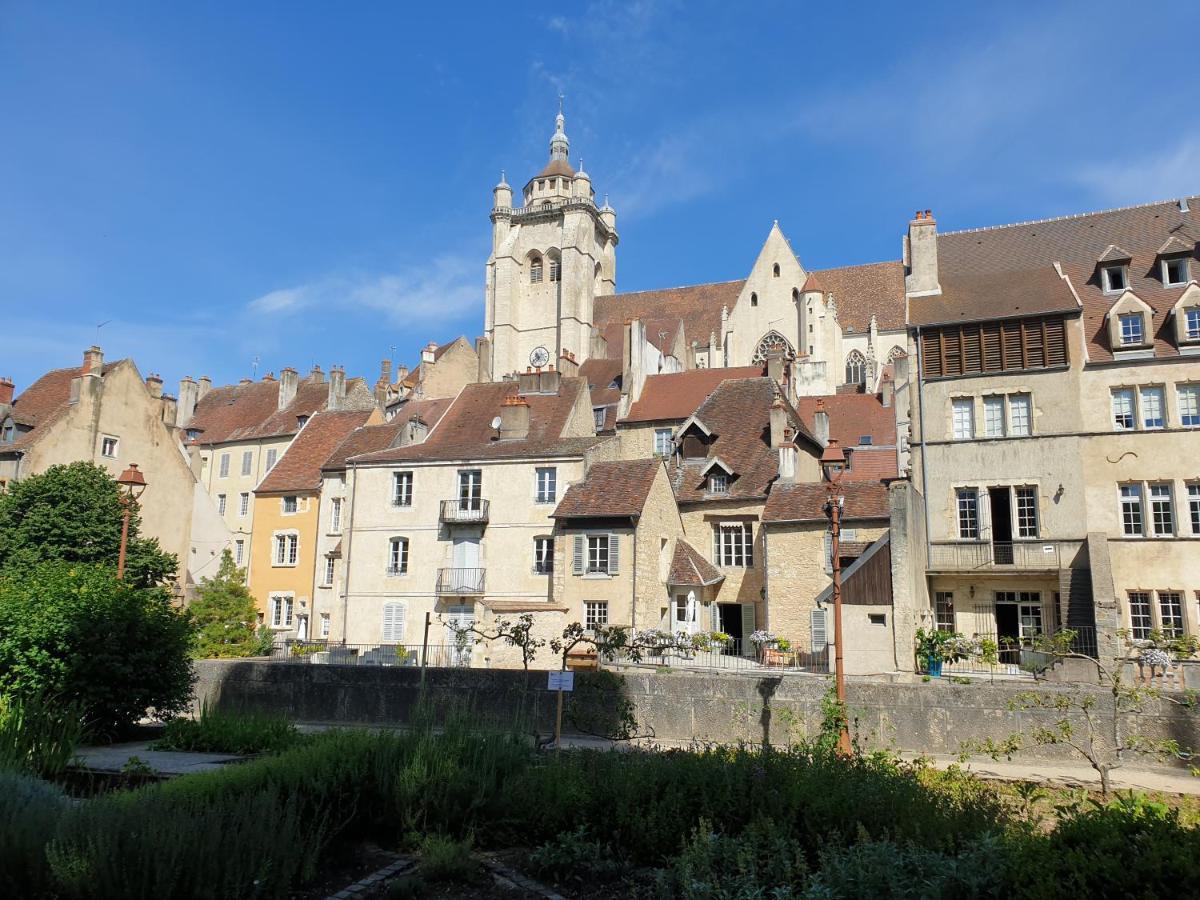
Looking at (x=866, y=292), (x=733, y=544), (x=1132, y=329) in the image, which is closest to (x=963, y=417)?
(x=1132, y=329)

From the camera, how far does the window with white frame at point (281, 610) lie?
37.9m

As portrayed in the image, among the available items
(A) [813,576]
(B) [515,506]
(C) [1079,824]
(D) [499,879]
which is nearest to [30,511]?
(B) [515,506]

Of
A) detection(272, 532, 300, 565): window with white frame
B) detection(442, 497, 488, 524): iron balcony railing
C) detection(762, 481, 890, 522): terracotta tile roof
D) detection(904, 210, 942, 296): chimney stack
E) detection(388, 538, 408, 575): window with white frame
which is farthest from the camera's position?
detection(272, 532, 300, 565): window with white frame

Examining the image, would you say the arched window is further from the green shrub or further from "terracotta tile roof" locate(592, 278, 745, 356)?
the green shrub

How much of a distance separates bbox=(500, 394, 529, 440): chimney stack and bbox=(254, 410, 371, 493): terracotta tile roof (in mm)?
9731

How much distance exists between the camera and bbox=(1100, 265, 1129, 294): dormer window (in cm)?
3003

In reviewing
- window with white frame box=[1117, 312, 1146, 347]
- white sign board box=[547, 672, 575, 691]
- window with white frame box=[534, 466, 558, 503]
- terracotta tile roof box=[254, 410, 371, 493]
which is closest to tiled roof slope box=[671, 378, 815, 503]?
window with white frame box=[534, 466, 558, 503]

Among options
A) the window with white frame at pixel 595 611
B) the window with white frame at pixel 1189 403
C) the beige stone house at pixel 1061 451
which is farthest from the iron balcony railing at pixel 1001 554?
the window with white frame at pixel 595 611

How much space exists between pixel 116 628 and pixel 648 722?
960cm

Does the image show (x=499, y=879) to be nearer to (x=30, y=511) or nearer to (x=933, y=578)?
(x=933, y=578)

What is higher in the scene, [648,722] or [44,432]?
[44,432]

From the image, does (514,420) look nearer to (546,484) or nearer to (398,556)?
(546,484)

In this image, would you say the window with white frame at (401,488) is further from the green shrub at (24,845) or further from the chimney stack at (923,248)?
the green shrub at (24,845)

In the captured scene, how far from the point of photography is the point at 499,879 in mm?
8328
